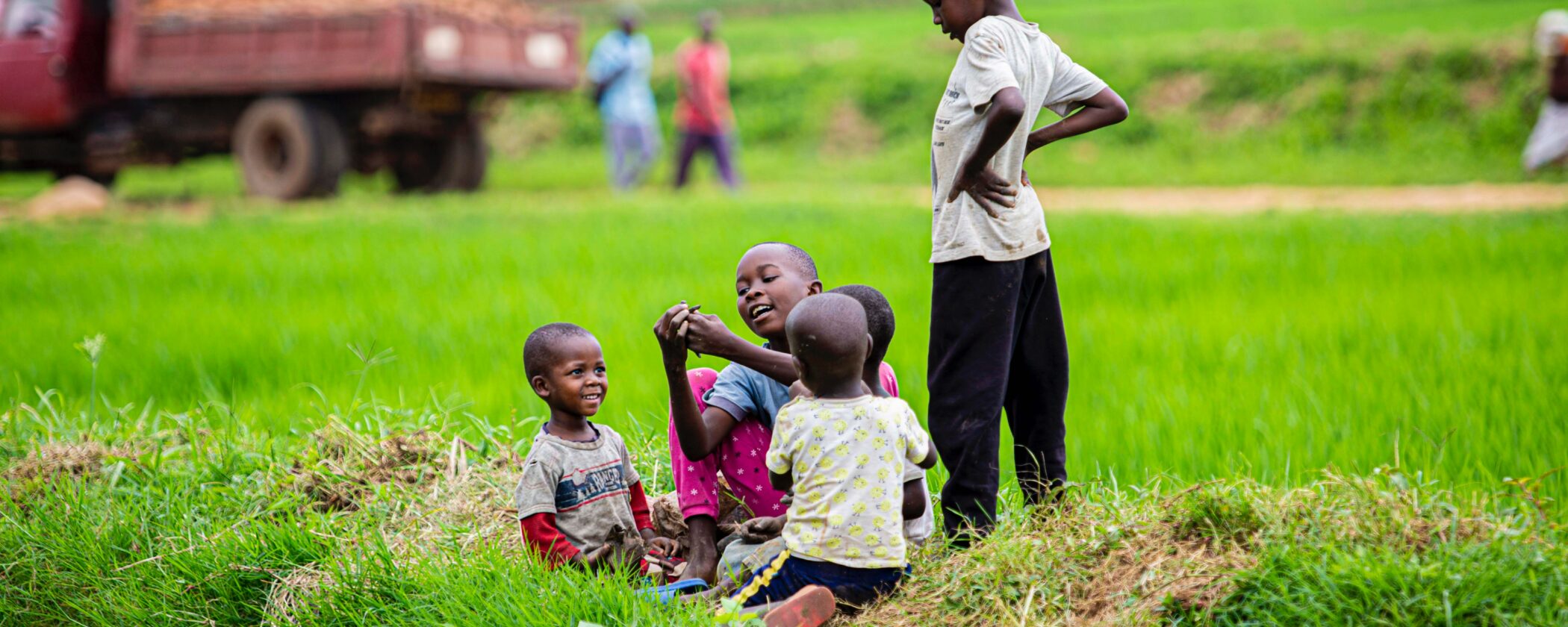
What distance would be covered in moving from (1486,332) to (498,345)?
4.30 meters

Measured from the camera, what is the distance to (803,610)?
2.58 meters

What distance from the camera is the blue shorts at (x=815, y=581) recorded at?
269 centimetres

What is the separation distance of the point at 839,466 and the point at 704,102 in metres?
11.3

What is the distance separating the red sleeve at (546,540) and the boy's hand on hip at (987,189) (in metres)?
1.16

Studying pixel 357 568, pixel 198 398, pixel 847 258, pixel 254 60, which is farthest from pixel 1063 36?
pixel 357 568

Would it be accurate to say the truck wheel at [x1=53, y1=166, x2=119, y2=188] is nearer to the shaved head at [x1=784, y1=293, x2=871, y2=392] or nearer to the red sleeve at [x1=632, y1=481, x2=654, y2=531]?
the red sleeve at [x1=632, y1=481, x2=654, y2=531]

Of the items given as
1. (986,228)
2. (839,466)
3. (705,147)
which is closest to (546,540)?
(839,466)

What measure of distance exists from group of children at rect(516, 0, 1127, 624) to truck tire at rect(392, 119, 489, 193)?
11841 mm

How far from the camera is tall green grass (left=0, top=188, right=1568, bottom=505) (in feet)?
13.9

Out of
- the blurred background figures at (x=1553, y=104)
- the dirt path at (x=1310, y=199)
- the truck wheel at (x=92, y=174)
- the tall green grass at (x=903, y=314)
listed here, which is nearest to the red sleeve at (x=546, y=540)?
the tall green grass at (x=903, y=314)

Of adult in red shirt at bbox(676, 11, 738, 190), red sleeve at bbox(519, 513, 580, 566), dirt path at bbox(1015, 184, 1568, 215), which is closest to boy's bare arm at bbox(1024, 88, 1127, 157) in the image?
red sleeve at bbox(519, 513, 580, 566)

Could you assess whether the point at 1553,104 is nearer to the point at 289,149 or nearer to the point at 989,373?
the point at 289,149

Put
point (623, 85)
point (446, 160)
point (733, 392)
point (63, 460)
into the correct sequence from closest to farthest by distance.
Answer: point (733, 392), point (63, 460), point (623, 85), point (446, 160)

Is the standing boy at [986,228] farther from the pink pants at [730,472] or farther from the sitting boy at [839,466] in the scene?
the pink pants at [730,472]
